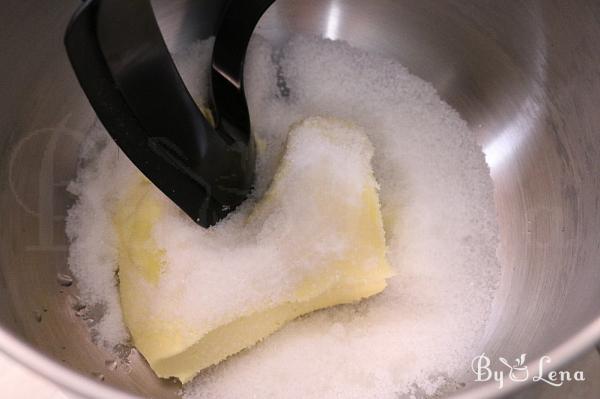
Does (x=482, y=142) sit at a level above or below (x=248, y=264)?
above

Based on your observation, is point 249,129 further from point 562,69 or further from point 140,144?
point 562,69

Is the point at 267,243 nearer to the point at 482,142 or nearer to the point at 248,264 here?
the point at 248,264

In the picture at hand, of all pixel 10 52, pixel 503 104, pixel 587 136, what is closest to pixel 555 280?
pixel 587 136

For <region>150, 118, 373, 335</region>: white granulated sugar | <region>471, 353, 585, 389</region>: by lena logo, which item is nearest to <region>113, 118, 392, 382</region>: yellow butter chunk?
<region>150, 118, 373, 335</region>: white granulated sugar

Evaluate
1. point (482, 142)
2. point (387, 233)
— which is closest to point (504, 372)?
point (387, 233)

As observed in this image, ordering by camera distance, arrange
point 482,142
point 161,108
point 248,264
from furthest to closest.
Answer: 1. point 482,142
2. point 248,264
3. point 161,108

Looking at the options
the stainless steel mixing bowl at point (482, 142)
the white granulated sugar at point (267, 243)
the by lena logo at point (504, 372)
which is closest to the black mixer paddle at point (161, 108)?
the white granulated sugar at point (267, 243)

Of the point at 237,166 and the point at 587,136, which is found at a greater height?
the point at 587,136
